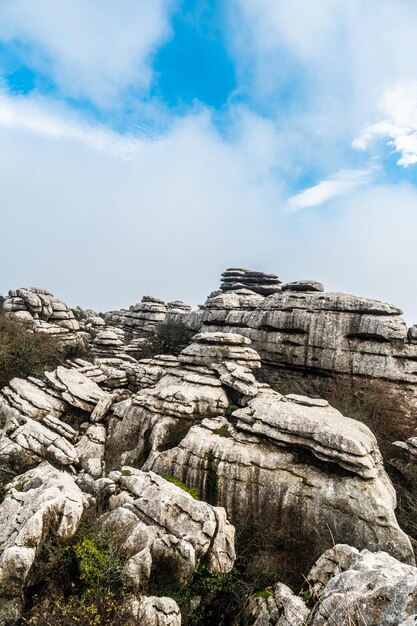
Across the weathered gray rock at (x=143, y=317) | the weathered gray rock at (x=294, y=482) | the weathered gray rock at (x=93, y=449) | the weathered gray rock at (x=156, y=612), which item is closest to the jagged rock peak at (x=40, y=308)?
the weathered gray rock at (x=143, y=317)

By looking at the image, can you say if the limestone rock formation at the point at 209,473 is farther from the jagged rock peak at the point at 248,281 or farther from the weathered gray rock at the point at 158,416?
the jagged rock peak at the point at 248,281

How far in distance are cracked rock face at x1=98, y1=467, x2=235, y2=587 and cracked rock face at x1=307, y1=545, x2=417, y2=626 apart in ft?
9.15

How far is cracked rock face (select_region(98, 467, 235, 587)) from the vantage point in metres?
8.10

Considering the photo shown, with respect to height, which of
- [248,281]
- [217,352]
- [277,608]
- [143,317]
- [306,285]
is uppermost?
[248,281]

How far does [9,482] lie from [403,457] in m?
16.6

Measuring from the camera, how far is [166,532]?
8.88 m

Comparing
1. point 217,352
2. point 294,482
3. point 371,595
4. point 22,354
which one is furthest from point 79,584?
point 22,354

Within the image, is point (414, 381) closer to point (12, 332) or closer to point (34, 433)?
point (34, 433)

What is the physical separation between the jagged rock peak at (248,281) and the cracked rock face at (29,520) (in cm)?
3633

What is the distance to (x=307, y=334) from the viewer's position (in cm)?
2436

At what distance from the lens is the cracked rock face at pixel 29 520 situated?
Answer: 275 inches

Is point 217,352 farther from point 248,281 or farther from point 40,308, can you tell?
point 248,281

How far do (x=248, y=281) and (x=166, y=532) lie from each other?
39145 mm

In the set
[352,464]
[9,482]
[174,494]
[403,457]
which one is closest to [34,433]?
[9,482]
